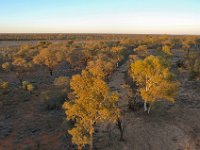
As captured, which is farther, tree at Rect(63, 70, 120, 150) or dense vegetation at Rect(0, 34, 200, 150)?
dense vegetation at Rect(0, 34, 200, 150)

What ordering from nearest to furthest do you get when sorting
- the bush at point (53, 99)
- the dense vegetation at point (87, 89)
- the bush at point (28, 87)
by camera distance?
the dense vegetation at point (87, 89), the bush at point (53, 99), the bush at point (28, 87)

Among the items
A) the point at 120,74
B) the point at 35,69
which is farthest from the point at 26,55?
the point at 120,74

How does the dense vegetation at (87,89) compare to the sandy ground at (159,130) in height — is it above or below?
above

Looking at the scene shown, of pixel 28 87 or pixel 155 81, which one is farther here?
pixel 28 87

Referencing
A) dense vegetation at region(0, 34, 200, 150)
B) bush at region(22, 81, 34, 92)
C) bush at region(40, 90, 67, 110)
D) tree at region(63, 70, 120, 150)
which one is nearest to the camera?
tree at region(63, 70, 120, 150)

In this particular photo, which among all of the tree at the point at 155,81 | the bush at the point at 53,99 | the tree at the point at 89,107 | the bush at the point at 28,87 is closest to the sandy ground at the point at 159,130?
the tree at the point at 155,81

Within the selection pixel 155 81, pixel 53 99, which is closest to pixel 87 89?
pixel 155 81

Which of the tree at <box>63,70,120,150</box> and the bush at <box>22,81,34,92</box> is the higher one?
the tree at <box>63,70,120,150</box>

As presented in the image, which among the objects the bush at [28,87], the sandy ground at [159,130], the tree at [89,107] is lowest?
the sandy ground at [159,130]

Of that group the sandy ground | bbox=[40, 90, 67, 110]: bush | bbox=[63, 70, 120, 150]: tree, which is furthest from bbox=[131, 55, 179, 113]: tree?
bbox=[40, 90, 67, 110]: bush

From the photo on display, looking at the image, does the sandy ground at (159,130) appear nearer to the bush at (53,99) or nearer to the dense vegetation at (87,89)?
the dense vegetation at (87,89)

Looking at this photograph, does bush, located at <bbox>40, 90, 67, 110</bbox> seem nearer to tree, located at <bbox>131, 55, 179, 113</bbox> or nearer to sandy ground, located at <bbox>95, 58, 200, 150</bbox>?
sandy ground, located at <bbox>95, 58, 200, 150</bbox>

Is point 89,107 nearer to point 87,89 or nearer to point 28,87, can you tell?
point 87,89
